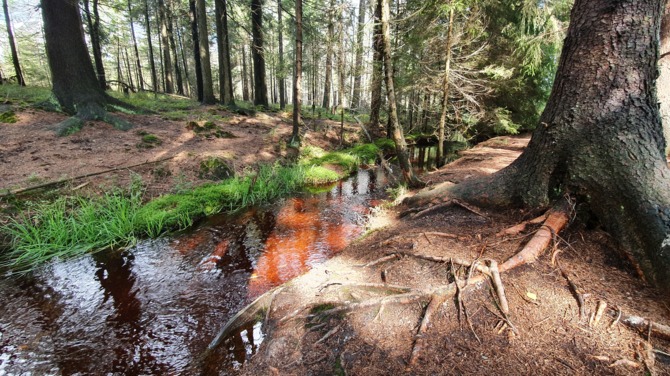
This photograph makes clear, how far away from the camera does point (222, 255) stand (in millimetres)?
4945

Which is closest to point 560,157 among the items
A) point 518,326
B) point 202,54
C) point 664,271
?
point 664,271

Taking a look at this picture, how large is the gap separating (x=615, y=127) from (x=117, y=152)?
9.86m

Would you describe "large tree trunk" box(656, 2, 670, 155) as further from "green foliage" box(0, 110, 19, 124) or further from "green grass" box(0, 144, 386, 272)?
"green foliage" box(0, 110, 19, 124)

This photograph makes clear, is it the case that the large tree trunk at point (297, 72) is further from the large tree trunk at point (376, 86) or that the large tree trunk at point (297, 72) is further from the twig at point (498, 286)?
the twig at point (498, 286)

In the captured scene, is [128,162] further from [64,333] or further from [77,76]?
[64,333]

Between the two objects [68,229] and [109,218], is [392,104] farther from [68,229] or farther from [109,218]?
[68,229]

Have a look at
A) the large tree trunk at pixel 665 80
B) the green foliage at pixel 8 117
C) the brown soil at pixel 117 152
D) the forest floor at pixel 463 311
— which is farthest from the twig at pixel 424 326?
the green foliage at pixel 8 117

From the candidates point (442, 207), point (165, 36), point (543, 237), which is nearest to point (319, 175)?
point (442, 207)

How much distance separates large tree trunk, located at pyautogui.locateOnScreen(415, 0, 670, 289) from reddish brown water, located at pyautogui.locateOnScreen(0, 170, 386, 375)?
3413mm

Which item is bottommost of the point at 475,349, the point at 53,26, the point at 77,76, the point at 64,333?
the point at 64,333

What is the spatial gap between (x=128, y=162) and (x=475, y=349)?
27.7 feet

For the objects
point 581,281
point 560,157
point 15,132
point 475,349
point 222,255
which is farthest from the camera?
point 15,132

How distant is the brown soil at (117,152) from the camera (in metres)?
6.42

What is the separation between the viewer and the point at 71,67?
30.0 feet
